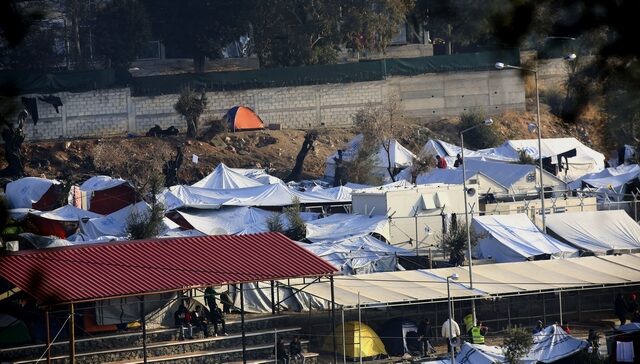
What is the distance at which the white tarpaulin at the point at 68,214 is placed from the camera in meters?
41.3

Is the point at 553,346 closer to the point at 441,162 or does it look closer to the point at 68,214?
the point at 68,214

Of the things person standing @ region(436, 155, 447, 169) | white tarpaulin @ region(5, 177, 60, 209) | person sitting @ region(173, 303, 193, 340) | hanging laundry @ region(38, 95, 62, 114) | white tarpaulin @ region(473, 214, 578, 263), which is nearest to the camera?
person sitting @ region(173, 303, 193, 340)

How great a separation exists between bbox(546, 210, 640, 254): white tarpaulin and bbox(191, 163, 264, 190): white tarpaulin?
440 inches

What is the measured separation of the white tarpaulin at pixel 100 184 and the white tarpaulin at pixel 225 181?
112 inches

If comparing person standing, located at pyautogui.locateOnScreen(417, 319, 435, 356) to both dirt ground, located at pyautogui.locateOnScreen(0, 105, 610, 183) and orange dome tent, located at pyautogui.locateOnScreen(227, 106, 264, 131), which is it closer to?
dirt ground, located at pyautogui.locateOnScreen(0, 105, 610, 183)

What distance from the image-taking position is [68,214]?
4212 cm

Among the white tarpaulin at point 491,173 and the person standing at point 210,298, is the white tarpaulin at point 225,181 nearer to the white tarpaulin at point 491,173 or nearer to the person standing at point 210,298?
the white tarpaulin at point 491,173

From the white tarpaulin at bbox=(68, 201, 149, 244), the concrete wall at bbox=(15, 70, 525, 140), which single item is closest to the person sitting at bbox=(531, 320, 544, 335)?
the white tarpaulin at bbox=(68, 201, 149, 244)

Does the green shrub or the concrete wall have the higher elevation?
the concrete wall

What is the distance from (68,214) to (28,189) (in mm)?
3461

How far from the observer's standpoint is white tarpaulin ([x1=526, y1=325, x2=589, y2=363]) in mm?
26984

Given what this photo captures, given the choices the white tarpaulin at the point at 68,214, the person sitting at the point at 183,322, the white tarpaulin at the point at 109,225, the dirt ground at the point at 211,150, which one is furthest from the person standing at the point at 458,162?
the person sitting at the point at 183,322

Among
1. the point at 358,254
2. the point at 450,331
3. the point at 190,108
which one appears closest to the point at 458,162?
the point at 190,108

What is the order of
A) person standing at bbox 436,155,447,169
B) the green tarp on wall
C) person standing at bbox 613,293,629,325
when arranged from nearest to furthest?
person standing at bbox 613,293,629,325 < person standing at bbox 436,155,447,169 < the green tarp on wall
